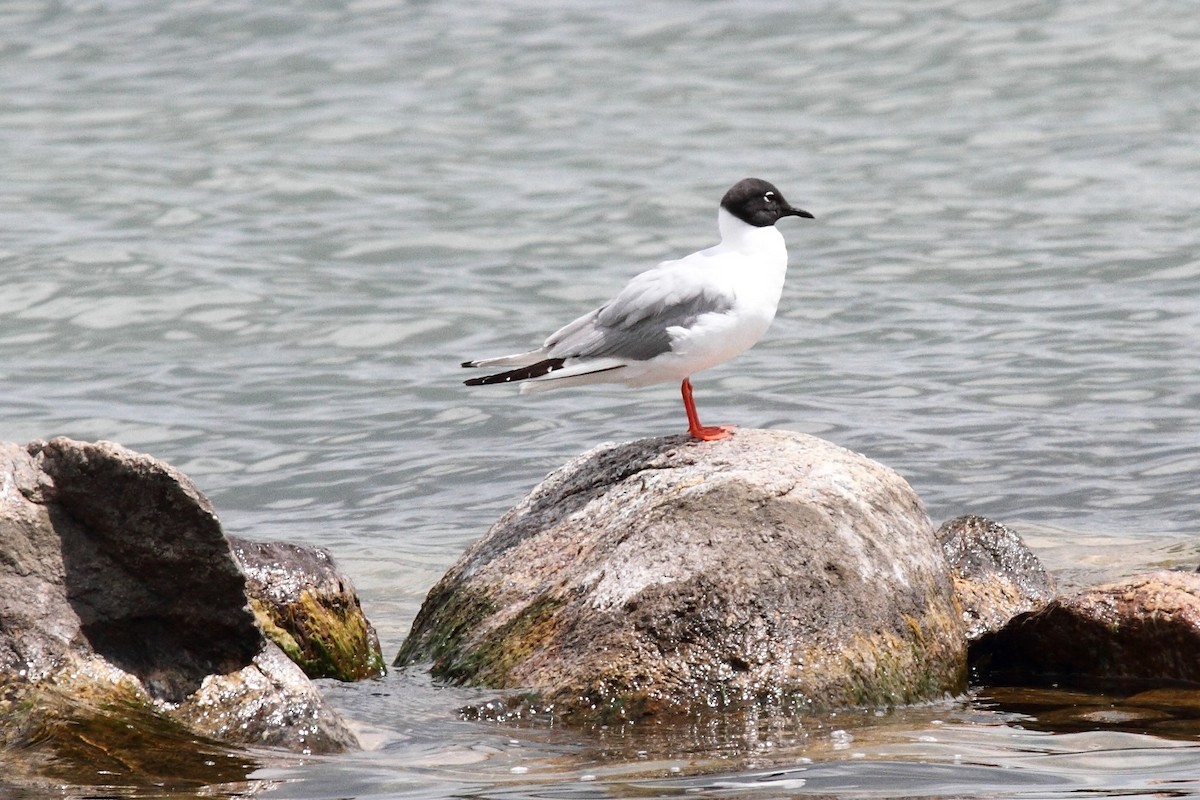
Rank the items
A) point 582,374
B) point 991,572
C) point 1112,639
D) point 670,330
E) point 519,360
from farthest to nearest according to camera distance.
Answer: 1. point 991,572
2. point 519,360
3. point 582,374
4. point 670,330
5. point 1112,639

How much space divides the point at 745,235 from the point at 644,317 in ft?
2.30

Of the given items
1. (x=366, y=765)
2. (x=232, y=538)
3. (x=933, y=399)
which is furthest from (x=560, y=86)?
(x=366, y=765)

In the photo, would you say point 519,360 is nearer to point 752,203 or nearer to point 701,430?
point 701,430

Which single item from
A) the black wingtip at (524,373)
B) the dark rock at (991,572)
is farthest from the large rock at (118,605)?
the dark rock at (991,572)

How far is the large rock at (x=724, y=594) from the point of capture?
21.2ft

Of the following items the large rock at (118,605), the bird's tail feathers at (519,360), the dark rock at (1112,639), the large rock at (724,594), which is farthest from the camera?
the bird's tail feathers at (519,360)

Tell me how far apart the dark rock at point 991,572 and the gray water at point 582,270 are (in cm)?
113

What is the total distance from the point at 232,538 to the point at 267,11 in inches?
776

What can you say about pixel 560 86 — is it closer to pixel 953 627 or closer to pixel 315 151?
pixel 315 151

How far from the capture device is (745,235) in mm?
7668

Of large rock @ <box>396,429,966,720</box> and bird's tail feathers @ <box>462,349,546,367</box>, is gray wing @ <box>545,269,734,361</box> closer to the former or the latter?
bird's tail feathers @ <box>462,349,546,367</box>

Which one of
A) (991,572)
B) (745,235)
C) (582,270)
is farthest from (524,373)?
(582,270)

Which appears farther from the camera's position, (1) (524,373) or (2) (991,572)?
(2) (991,572)

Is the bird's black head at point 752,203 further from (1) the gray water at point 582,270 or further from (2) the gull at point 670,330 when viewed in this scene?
(1) the gray water at point 582,270
